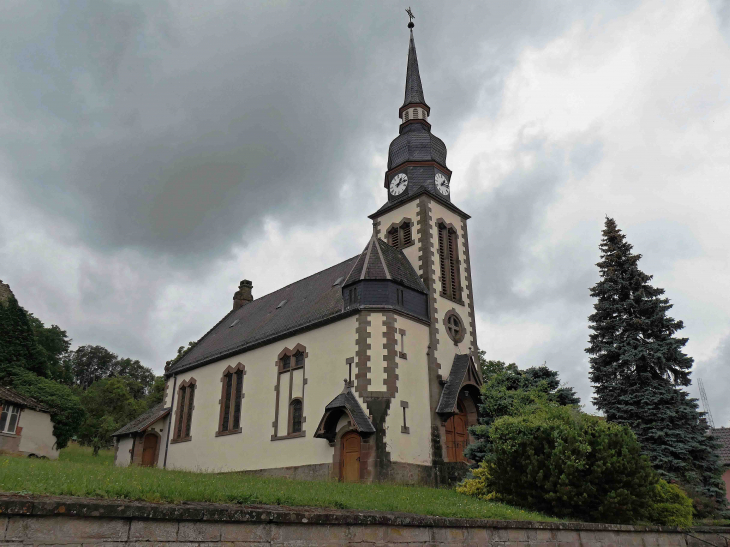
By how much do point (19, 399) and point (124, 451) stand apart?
9.81 meters

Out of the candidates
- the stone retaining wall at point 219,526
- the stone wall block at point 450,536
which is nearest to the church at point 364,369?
the stone wall block at point 450,536

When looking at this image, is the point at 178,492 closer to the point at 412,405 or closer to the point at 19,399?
the point at 412,405

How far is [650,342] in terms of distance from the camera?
23.6 m

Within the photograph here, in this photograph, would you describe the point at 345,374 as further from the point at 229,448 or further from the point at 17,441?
the point at 17,441

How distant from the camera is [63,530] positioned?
651 cm

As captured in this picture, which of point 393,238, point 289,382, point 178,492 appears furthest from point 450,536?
point 393,238

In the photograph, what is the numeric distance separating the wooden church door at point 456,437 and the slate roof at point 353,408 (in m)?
4.70

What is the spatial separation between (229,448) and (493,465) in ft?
51.2

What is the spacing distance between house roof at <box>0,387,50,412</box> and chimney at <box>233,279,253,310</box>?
49.6 ft

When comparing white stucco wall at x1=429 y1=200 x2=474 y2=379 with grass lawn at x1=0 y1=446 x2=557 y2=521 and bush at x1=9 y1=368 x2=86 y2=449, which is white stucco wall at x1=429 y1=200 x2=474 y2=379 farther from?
bush at x1=9 y1=368 x2=86 y2=449

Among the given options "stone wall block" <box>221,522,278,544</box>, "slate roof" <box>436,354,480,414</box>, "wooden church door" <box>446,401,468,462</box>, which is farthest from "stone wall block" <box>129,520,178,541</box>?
"wooden church door" <box>446,401,468,462</box>

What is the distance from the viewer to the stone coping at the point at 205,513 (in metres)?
6.39

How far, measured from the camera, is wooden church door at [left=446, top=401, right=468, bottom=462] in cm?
2445

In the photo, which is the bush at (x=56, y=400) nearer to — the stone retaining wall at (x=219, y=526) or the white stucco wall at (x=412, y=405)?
the white stucco wall at (x=412, y=405)
